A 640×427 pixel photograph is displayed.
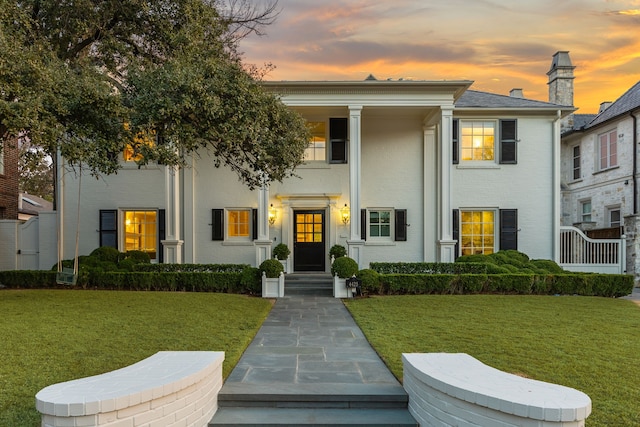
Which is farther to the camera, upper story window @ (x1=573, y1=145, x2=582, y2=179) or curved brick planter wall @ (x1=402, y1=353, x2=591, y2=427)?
upper story window @ (x1=573, y1=145, x2=582, y2=179)

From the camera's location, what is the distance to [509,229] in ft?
44.7

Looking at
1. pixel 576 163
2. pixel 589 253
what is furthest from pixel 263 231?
pixel 576 163

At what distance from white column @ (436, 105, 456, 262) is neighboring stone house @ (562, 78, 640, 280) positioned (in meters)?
6.12

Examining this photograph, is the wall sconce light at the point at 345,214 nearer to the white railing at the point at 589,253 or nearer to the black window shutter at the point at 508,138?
the black window shutter at the point at 508,138

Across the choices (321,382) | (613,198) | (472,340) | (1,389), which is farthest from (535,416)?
(613,198)

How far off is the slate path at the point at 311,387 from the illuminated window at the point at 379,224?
7.88 meters

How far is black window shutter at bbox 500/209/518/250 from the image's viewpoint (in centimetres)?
1359

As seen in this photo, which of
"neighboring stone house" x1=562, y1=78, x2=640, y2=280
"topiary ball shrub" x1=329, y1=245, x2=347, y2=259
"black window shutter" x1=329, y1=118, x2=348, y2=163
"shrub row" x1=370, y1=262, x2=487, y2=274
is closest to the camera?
"shrub row" x1=370, y1=262, x2=487, y2=274

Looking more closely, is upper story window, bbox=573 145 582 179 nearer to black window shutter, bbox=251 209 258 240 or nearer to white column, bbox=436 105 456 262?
white column, bbox=436 105 456 262

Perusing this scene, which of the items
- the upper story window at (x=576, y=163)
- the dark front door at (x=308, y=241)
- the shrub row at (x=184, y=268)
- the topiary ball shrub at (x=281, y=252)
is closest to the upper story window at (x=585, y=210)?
the upper story window at (x=576, y=163)

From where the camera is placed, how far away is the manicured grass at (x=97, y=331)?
410 cm

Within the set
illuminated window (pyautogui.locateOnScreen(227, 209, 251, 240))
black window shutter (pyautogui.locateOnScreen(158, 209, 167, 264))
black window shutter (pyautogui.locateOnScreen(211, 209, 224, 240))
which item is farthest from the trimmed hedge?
black window shutter (pyautogui.locateOnScreen(158, 209, 167, 264))

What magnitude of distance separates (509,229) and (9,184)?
676 inches

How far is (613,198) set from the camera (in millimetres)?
15766
